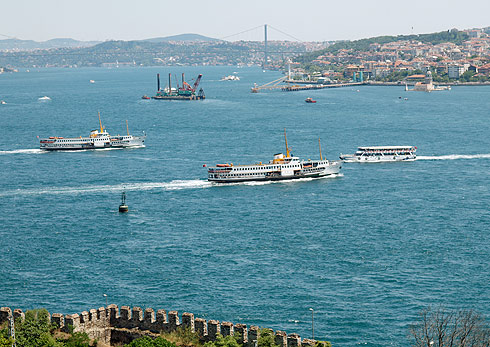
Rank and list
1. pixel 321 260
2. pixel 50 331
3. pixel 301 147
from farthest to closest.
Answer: pixel 301 147 < pixel 321 260 < pixel 50 331

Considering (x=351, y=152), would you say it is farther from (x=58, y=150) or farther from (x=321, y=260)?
(x=321, y=260)

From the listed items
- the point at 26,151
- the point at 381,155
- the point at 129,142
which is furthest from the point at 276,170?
the point at 26,151

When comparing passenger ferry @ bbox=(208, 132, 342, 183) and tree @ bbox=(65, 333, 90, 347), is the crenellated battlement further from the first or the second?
passenger ferry @ bbox=(208, 132, 342, 183)

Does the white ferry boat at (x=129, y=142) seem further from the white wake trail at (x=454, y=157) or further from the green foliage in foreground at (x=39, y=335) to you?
the green foliage in foreground at (x=39, y=335)

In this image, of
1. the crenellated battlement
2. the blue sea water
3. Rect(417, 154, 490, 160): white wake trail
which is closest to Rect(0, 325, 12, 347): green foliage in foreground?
the crenellated battlement

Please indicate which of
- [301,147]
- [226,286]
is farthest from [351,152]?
[226,286]
